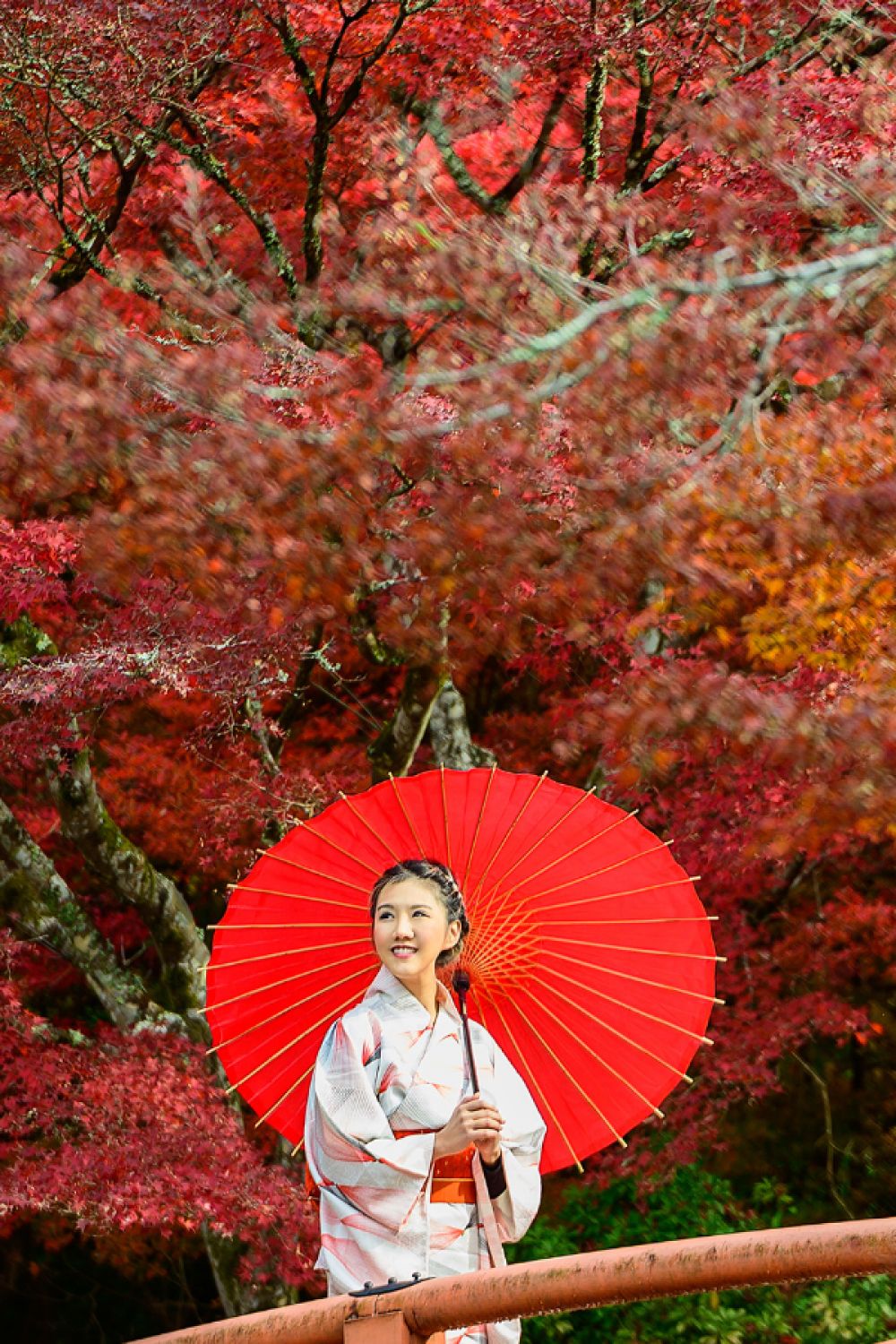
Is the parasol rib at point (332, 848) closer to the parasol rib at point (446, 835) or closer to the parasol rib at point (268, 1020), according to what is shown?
the parasol rib at point (446, 835)

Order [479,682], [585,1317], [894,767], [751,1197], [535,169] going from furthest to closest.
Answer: [479,682] → [751,1197] → [585,1317] → [535,169] → [894,767]

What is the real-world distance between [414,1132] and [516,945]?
0.58 m

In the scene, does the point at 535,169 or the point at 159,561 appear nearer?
the point at 159,561

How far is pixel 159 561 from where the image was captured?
6594mm

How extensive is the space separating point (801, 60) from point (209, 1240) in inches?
242

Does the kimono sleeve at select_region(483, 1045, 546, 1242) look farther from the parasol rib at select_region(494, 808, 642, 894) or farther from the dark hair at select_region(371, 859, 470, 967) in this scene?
the parasol rib at select_region(494, 808, 642, 894)

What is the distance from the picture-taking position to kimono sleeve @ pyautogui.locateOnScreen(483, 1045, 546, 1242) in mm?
3562

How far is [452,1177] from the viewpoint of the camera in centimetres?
359

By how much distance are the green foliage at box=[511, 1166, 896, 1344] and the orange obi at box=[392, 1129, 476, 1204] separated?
154 inches

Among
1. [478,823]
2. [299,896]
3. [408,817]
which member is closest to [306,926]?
[299,896]

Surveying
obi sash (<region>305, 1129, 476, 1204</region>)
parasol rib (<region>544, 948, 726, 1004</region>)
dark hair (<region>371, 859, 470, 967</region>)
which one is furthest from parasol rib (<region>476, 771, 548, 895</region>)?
obi sash (<region>305, 1129, 476, 1204</region>)

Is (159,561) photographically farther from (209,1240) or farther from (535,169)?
(209,1240)

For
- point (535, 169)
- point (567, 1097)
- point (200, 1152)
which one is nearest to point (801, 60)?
point (535, 169)

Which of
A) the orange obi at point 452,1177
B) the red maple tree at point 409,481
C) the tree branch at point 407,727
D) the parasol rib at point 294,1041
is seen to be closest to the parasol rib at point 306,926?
the parasol rib at point 294,1041
